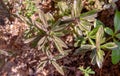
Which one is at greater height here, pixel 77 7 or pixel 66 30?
pixel 77 7

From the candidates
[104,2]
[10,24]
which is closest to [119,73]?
[104,2]

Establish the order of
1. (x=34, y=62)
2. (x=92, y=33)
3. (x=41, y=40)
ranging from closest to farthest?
(x=41, y=40)
(x=92, y=33)
(x=34, y=62)

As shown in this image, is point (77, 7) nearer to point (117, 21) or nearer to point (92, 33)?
point (92, 33)

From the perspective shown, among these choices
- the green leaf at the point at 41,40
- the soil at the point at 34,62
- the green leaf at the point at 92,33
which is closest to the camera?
the green leaf at the point at 41,40

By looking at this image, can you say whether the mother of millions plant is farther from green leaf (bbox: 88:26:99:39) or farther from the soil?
the soil

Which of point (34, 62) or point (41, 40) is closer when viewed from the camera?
point (41, 40)

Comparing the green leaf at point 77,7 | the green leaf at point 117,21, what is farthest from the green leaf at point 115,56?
the green leaf at point 77,7

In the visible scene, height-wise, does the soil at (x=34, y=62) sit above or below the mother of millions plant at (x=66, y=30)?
below

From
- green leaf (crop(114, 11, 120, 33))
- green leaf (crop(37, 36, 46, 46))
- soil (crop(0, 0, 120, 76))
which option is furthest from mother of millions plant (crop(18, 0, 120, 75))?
soil (crop(0, 0, 120, 76))

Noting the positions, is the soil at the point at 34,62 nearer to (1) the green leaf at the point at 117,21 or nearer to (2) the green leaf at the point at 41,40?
(1) the green leaf at the point at 117,21

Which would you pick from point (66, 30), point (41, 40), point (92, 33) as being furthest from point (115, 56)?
point (41, 40)

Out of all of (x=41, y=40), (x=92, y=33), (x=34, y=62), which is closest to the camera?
(x=41, y=40)

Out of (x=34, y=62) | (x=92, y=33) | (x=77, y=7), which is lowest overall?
(x=34, y=62)
